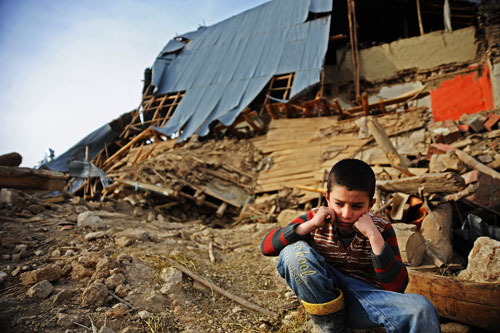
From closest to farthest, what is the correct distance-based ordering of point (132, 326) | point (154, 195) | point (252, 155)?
point (132, 326), point (154, 195), point (252, 155)

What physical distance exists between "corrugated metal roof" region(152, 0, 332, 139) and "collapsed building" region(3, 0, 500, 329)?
2.3 inches

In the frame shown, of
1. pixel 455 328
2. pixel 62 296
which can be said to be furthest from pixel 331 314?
pixel 62 296

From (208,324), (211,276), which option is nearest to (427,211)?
(211,276)

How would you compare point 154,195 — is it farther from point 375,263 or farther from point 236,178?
point 375,263

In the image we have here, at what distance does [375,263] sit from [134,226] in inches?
150

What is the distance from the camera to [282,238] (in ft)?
5.88

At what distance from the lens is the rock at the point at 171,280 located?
2.64 meters

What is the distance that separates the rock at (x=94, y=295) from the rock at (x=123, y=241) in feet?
3.57

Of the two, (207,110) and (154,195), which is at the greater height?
(207,110)

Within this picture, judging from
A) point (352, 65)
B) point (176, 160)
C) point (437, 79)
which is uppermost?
point (352, 65)

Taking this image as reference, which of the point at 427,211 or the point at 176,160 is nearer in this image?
the point at 427,211

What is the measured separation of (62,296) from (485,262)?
333 centimetres

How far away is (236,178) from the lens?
809cm

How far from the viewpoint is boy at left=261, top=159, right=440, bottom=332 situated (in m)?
1.50
